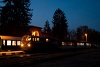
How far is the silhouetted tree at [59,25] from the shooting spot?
285 feet

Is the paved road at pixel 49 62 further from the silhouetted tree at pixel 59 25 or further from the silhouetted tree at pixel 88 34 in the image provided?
the silhouetted tree at pixel 88 34

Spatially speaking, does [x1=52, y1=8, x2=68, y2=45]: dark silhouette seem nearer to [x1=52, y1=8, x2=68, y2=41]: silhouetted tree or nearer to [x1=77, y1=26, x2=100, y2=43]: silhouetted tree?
[x1=52, y1=8, x2=68, y2=41]: silhouetted tree

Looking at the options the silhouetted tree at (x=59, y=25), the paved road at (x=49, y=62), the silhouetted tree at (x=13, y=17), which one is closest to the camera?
the paved road at (x=49, y=62)

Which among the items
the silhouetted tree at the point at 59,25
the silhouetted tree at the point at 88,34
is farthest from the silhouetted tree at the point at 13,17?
the silhouetted tree at the point at 88,34

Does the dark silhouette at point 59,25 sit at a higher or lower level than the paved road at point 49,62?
higher

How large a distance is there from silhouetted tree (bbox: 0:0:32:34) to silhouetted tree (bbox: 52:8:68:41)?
29.5 metres

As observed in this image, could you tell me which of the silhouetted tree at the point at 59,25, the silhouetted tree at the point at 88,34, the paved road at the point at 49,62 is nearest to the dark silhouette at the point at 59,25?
the silhouetted tree at the point at 59,25

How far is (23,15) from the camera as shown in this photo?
190ft

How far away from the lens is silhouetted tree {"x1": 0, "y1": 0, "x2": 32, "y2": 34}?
5584cm

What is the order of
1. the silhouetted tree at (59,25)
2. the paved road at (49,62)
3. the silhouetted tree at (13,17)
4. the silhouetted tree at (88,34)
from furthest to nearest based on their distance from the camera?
the silhouetted tree at (88,34)
the silhouetted tree at (59,25)
the silhouetted tree at (13,17)
the paved road at (49,62)

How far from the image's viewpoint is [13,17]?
184 feet

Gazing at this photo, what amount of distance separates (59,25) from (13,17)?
3541cm

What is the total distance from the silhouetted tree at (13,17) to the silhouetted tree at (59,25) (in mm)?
29483

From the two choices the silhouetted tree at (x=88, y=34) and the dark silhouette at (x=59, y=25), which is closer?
the dark silhouette at (x=59, y=25)
